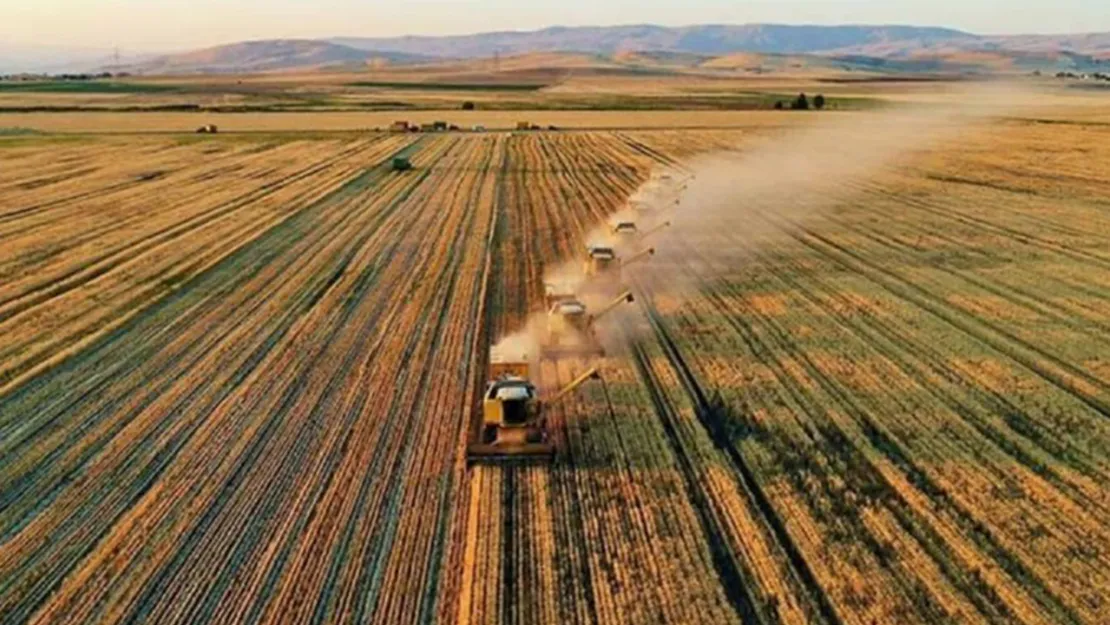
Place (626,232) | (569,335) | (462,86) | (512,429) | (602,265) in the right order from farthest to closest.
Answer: (462,86) → (626,232) → (602,265) → (569,335) → (512,429)

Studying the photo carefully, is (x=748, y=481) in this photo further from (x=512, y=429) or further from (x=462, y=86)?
(x=462, y=86)

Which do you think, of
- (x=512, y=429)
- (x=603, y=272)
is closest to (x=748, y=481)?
(x=512, y=429)

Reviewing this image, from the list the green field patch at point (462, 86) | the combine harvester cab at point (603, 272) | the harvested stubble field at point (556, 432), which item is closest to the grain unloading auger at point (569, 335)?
the harvested stubble field at point (556, 432)

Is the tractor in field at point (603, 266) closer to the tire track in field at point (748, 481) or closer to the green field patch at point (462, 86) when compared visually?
the tire track in field at point (748, 481)

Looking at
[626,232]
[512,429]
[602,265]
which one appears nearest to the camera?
[512,429]

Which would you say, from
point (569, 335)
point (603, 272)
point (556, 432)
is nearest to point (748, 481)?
point (556, 432)

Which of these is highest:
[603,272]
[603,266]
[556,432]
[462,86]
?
[603,266]

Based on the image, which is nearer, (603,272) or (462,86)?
(603,272)

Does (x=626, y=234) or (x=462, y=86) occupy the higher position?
(x=626, y=234)

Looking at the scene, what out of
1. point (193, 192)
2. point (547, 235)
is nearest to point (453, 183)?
point (193, 192)
